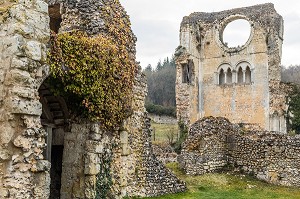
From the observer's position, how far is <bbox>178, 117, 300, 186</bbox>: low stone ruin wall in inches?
607

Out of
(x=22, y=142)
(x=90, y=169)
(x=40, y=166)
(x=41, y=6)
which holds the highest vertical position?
(x=41, y=6)

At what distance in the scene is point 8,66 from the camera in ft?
20.3

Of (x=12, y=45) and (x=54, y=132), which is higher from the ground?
(x=12, y=45)

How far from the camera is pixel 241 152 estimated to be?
16578 mm

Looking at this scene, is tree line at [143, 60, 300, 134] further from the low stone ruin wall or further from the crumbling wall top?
the low stone ruin wall

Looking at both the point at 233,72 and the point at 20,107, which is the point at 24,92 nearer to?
the point at 20,107

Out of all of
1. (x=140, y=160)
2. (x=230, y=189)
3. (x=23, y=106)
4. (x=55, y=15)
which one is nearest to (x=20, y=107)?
(x=23, y=106)

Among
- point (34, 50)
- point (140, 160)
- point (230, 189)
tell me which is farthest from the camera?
point (230, 189)

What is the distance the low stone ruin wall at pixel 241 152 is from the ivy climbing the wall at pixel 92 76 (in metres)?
7.26

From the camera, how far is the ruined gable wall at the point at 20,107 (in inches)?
237

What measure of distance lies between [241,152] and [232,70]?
48.7ft

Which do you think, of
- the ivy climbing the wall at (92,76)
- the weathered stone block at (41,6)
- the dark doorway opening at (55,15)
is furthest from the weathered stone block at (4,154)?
the dark doorway opening at (55,15)

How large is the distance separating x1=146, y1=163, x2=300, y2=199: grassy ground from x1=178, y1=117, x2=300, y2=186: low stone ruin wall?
46 centimetres

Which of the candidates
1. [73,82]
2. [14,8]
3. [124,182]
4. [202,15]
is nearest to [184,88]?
[202,15]
